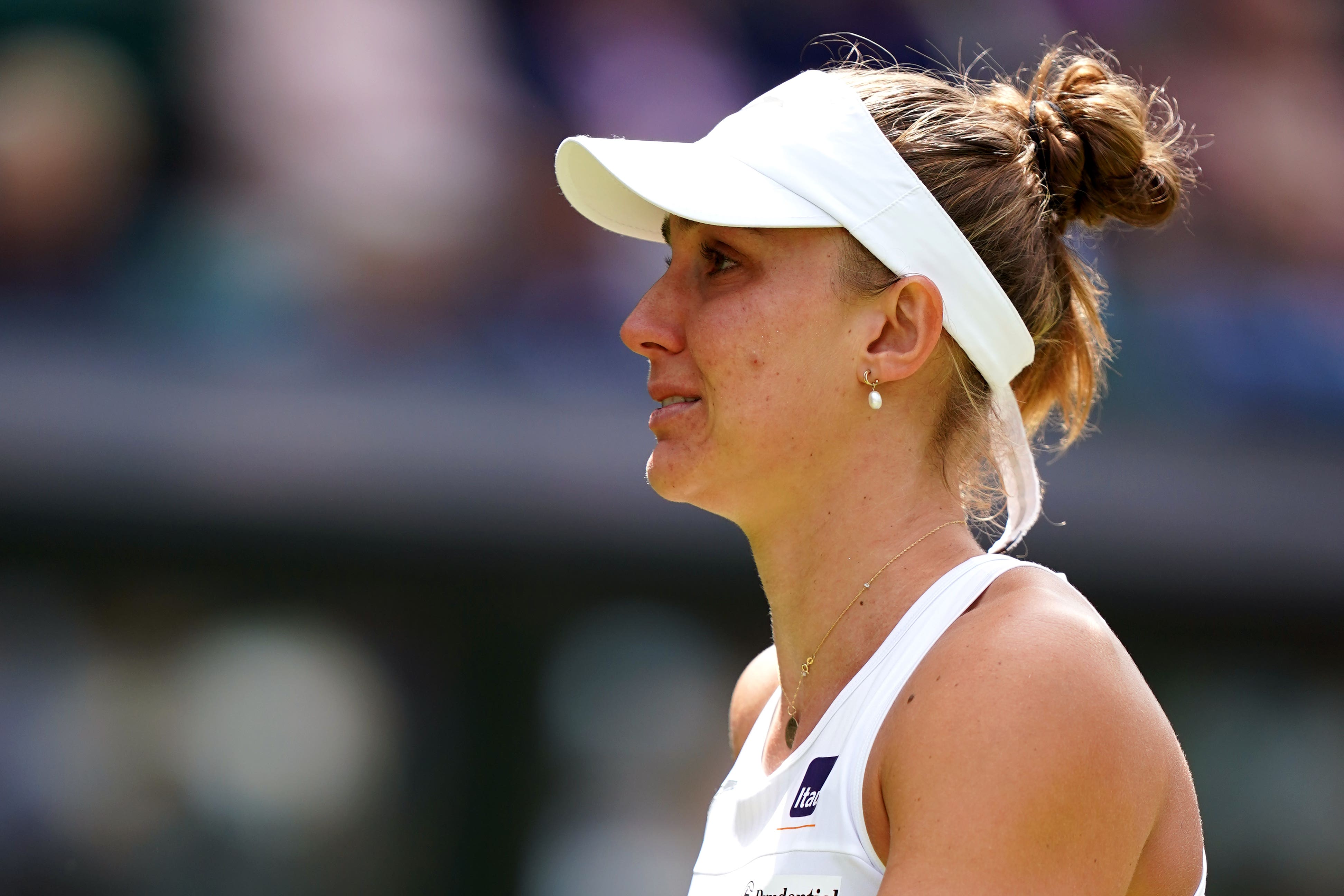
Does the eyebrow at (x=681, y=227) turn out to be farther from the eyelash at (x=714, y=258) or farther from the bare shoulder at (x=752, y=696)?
the bare shoulder at (x=752, y=696)

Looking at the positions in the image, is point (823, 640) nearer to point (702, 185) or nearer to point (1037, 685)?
point (1037, 685)

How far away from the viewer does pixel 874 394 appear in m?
1.63

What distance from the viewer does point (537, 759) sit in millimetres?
6156

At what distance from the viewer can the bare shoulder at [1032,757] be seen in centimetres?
119

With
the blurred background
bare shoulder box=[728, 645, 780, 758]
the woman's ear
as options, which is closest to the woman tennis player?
the woman's ear

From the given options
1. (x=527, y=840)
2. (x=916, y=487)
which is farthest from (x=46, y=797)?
(x=916, y=487)

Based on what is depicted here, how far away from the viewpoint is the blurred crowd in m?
5.81

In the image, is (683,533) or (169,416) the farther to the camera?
(683,533)

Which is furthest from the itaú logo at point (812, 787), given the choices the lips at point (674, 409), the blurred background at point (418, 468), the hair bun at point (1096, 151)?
the blurred background at point (418, 468)

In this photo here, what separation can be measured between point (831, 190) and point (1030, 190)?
33 cm

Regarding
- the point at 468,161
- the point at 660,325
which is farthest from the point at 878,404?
the point at 468,161

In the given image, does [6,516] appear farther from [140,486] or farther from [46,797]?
[46,797]

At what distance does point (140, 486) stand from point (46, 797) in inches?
54.5

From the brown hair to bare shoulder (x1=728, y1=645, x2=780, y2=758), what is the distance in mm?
434
